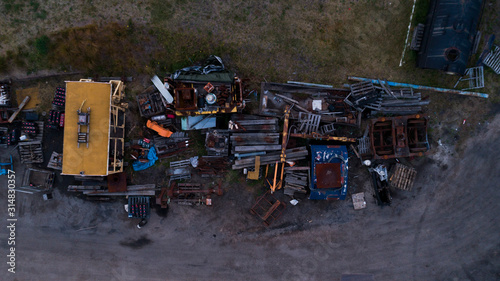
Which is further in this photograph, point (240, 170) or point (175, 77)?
point (240, 170)

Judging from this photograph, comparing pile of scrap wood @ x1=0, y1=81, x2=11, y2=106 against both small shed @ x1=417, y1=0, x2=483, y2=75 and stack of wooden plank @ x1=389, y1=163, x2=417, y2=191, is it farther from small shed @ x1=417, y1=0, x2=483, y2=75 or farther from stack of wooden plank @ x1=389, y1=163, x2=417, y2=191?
small shed @ x1=417, y1=0, x2=483, y2=75

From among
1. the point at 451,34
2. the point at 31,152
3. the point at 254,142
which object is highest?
the point at 451,34

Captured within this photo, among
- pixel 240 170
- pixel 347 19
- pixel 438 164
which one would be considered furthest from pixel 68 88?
pixel 438 164

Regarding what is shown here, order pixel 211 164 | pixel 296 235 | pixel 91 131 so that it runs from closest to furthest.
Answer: pixel 91 131 → pixel 211 164 → pixel 296 235

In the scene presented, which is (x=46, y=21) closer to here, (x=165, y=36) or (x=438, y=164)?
(x=165, y=36)

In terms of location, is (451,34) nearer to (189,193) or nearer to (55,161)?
(189,193)

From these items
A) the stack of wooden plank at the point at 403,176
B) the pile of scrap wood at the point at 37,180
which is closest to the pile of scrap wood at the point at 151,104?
the pile of scrap wood at the point at 37,180

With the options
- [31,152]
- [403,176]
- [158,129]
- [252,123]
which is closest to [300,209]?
[252,123]
